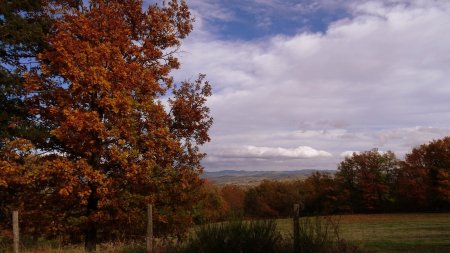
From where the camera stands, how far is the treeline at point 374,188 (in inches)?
2598

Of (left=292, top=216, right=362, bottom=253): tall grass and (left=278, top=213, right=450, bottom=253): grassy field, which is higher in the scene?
(left=292, top=216, right=362, bottom=253): tall grass

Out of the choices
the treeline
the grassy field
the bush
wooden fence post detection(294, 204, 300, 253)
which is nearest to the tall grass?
wooden fence post detection(294, 204, 300, 253)

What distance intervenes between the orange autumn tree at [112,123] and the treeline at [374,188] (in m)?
48.5

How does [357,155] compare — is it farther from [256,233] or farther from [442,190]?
[256,233]

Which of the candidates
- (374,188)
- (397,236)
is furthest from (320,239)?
(374,188)

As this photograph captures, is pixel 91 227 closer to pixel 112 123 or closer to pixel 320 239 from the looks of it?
pixel 112 123

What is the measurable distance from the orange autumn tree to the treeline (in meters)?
48.5

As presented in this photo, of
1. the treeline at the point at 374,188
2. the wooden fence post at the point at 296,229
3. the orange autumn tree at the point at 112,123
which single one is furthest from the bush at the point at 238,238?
the treeline at the point at 374,188

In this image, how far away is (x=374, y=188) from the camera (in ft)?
233

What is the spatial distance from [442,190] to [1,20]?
61.2 metres

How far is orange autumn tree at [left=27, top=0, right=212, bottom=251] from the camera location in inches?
549

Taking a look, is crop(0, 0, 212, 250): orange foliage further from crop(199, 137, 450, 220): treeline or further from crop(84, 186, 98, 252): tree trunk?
crop(199, 137, 450, 220): treeline

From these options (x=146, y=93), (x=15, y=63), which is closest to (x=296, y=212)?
(x=146, y=93)

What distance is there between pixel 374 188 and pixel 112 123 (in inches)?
2511
